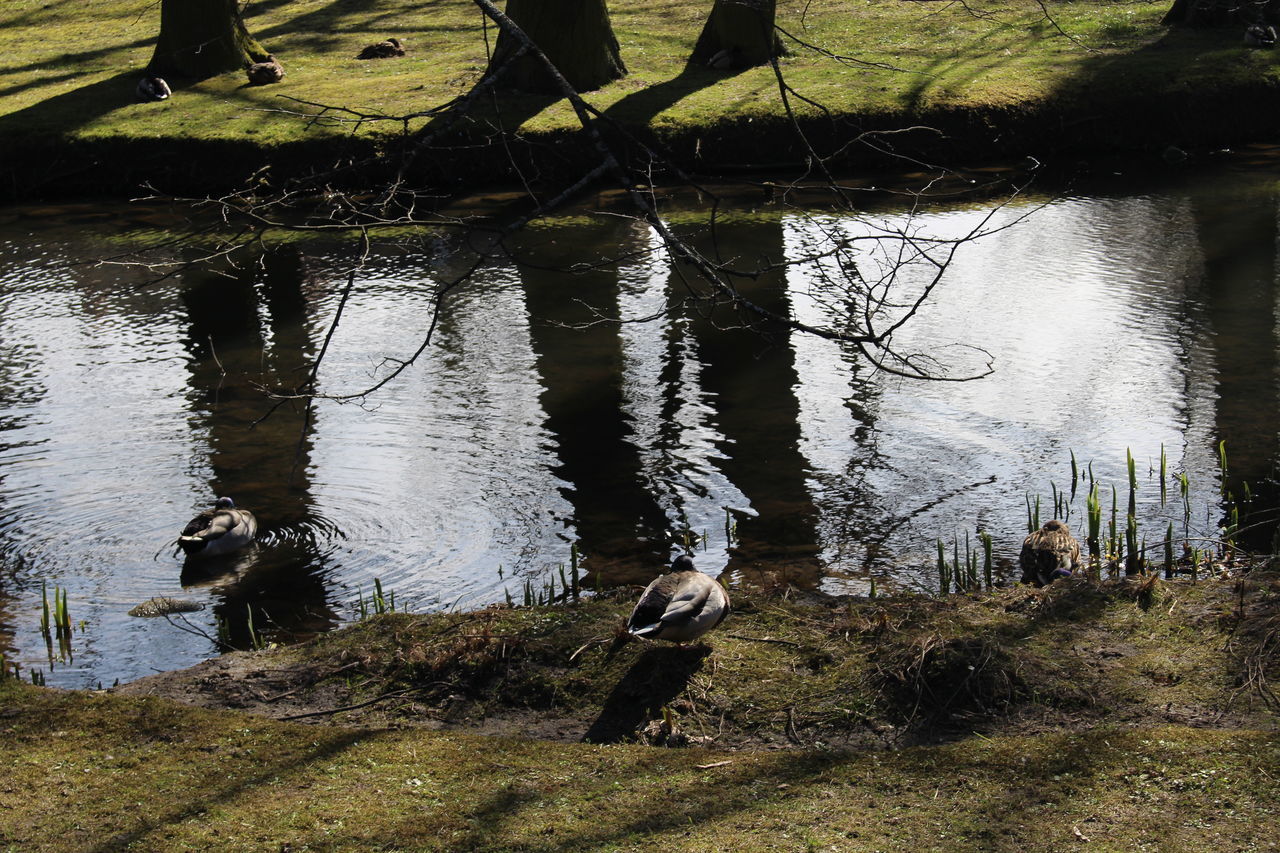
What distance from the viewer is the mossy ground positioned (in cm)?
472

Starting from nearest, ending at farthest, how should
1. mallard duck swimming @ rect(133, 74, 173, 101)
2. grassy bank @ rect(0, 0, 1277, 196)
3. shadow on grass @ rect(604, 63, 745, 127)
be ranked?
grassy bank @ rect(0, 0, 1277, 196) → shadow on grass @ rect(604, 63, 745, 127) → mallard duck swimming @ rect(133, 74, 173, 101)

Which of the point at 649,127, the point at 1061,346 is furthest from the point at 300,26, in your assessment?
the point at 1061,346

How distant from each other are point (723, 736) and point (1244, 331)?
9757 millimetres

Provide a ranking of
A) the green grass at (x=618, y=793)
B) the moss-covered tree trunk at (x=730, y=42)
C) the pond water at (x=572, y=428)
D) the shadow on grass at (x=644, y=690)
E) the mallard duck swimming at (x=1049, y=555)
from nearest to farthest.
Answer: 1. the green grass at (x=618, y=793)
2. the shadow on grass at (x=644, y=690)
3. the mallard duck swimming at (x=1049, y=555)
4. the pond water at (x=572, y=428)
5. the moss-covered tree trunk at (x=730, y=42)

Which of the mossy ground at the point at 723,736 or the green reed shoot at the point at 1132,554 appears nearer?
the mossy ground at the point at 723,736

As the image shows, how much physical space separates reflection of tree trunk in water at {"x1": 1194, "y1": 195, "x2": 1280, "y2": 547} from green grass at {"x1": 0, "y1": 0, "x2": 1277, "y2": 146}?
17.4ft

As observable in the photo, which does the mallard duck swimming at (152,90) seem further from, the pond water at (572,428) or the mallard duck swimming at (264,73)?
the pond water at (572,428)

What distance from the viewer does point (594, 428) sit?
38.3ft

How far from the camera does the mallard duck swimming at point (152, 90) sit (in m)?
25.4

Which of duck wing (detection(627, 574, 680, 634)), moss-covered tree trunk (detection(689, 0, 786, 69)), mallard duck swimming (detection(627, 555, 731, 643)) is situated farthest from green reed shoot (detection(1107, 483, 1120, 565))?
moss-covered tree trunk (detection(689, 0, 786, 69))

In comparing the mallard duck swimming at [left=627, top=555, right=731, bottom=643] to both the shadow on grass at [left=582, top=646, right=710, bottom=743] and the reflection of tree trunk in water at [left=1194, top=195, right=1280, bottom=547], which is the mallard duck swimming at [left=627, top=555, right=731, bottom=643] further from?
the reflection of tree trunk in water at [left=1194, top=195, right=1280, bottom=547]

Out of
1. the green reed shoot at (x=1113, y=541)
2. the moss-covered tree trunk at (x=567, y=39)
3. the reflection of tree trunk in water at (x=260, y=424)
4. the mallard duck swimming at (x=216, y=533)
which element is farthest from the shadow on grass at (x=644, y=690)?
the moss-covered tree trunk at (x=567, y=39)

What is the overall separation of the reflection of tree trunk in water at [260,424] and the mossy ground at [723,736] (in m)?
1.39

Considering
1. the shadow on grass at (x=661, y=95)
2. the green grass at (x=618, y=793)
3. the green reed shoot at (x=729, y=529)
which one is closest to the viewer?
the green grass at (x=618, y=793)
